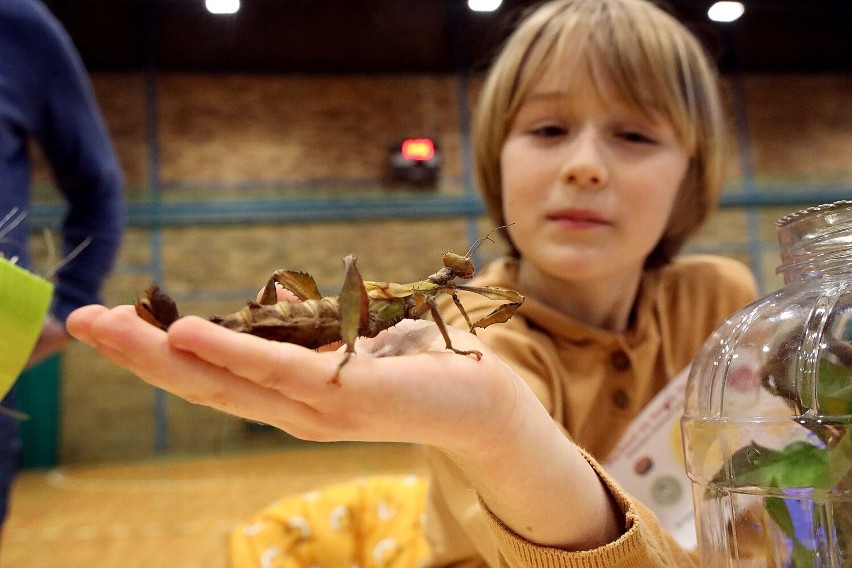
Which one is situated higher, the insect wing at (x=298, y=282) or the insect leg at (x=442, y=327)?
the insect wing at (x=298, y=282)

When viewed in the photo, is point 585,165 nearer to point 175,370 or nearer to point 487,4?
point 175,370

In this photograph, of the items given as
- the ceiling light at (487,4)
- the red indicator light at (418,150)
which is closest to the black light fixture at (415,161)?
the red indicator light at (418,150)

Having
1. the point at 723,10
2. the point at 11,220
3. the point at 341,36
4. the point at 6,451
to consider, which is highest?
the point at 341,36

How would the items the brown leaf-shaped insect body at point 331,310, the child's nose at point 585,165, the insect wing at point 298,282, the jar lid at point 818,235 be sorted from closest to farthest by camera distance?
the brown leaf-shaped insect body at point 331,310, the jar lid at point 818,235, the insect wing at point 298,282, the child's nose at point 585,165

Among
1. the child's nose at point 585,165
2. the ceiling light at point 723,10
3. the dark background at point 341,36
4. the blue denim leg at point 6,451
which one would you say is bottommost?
the blue denim leg at point 6,451

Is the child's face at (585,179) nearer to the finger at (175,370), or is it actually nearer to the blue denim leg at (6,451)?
the finger at (175,370)

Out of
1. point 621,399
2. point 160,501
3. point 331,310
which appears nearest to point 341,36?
point 160,501

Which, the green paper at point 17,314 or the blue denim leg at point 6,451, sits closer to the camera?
the green paper at point 17,314
